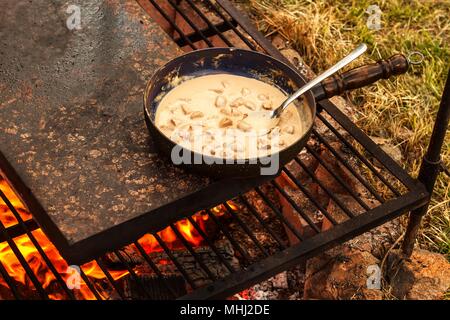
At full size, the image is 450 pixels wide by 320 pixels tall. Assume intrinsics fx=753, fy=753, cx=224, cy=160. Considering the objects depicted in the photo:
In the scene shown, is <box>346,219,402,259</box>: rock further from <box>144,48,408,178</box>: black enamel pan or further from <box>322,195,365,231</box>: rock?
<box>144,48,408,178</box>: black enamel pan

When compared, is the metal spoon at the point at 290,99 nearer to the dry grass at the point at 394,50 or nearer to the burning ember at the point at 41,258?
the burning ember at the point at 41,258

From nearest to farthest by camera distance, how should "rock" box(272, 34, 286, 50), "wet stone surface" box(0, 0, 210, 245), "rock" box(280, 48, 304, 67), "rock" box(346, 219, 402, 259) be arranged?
1. "wet stone surface" box(0, 0, 210, 245)
2. "rock" box(346, 219, 402, 259)
3. "rock" box(280, 48, 304, 67)
4. "rock" box(272, 34, 286, 50)

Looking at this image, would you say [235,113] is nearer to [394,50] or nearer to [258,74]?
[258,74]

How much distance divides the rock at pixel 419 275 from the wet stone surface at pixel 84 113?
0.92m

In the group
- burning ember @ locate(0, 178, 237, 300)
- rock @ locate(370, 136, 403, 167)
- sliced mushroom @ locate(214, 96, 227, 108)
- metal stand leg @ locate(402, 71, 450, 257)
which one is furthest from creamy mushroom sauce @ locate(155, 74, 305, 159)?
rock @ locate(370, 136, 403, 167)

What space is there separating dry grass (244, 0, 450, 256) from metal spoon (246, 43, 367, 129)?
0.92 meters

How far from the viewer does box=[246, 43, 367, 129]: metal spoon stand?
84.0 inches

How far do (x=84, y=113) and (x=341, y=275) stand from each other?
103 centimetres

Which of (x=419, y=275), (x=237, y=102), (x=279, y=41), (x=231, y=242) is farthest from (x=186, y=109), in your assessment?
(x=279, y=41)

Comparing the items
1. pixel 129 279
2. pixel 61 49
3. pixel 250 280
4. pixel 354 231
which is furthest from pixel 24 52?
pixel 354 231

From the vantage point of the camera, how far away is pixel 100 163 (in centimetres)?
211

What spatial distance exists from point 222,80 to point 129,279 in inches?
30.1

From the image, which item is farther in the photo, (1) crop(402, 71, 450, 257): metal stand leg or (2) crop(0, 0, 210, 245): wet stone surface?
(1) crop(402, 71, 450, 257): metal stand leg
